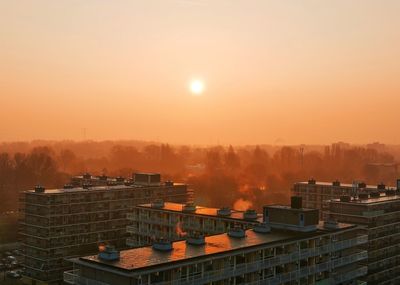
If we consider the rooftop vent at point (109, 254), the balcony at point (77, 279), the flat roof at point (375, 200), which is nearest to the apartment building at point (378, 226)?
the flat roof at point (375, 200)

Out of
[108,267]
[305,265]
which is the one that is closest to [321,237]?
[305,265]

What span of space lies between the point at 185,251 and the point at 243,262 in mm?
6049

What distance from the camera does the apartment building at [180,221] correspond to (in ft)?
208

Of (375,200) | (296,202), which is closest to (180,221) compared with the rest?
(296,202)

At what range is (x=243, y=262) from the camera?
45250 mm

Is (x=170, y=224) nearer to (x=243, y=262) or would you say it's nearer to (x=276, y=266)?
(x=276, y=266)

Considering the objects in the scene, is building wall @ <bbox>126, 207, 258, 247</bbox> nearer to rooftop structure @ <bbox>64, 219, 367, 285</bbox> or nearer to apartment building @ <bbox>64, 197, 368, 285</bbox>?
apartment building @ <bbox>64, 197, 368, 285</bbox>

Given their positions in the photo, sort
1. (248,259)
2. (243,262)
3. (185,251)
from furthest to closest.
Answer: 1. (248,259)
2. (243,262)
3. (185,251)

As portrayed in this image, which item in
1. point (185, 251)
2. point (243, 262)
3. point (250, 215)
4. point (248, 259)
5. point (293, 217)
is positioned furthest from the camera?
point (250, 215)

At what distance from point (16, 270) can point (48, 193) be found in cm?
1607

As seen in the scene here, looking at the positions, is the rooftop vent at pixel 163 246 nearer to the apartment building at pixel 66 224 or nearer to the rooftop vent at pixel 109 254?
the rooftop vent at pixel 109 254

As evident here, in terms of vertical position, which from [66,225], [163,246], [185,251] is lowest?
[66,225]

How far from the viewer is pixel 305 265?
51.7 metres

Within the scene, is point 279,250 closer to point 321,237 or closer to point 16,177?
point 321,237
